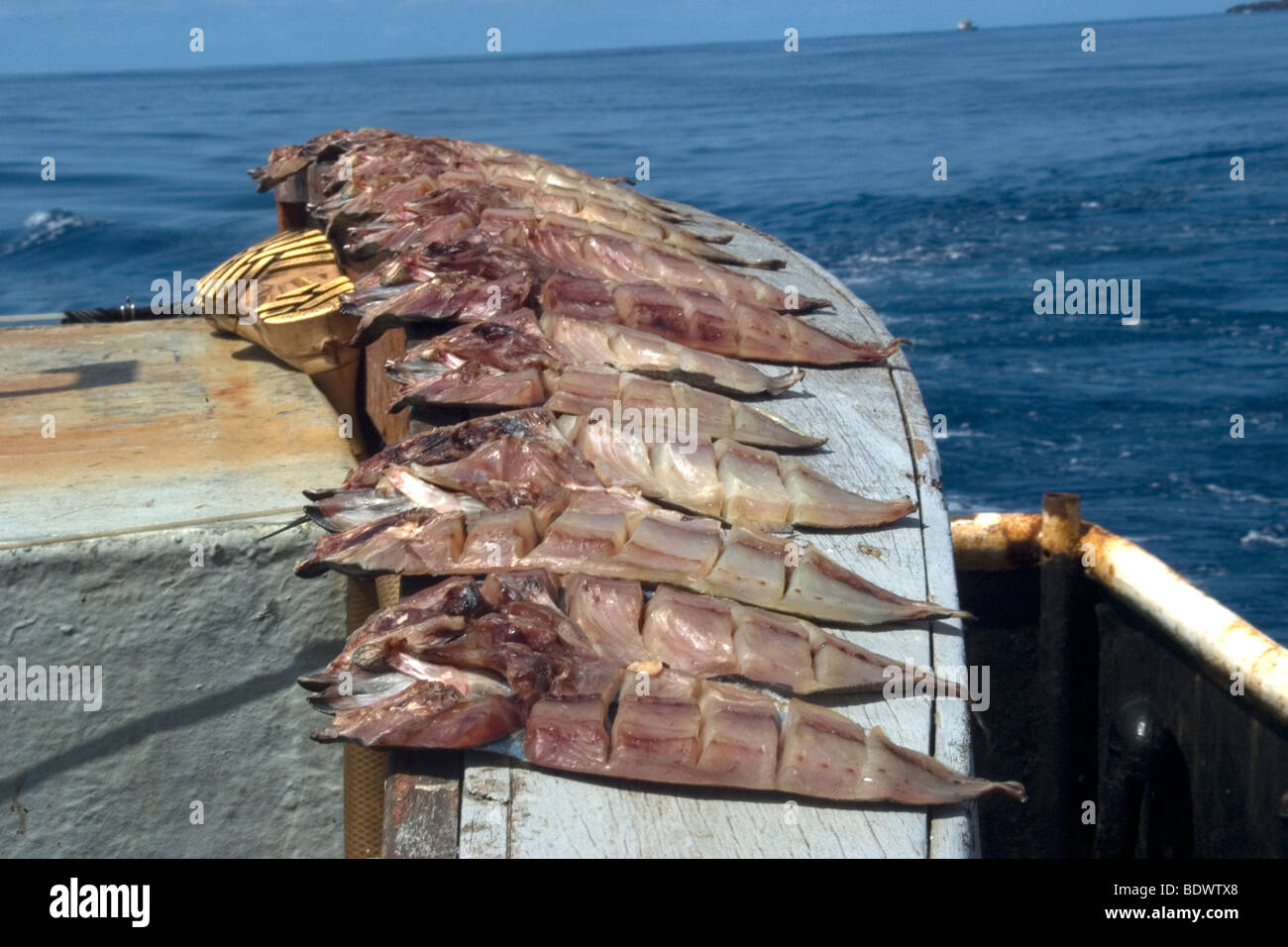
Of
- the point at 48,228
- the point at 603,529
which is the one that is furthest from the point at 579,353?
the point at 48,228

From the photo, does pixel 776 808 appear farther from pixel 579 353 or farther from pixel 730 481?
pixel 579 353

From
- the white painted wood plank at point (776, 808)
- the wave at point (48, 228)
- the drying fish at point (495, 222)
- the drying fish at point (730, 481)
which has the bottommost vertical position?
the white painted wood plank at point (776, 808)

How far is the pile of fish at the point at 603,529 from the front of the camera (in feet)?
8.75

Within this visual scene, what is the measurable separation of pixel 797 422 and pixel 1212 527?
42.0 ft

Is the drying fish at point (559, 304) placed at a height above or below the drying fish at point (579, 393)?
above

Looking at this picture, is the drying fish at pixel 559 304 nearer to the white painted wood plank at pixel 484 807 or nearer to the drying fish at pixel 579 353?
the drying fish at pixel 579 353

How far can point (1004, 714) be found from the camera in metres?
6.30

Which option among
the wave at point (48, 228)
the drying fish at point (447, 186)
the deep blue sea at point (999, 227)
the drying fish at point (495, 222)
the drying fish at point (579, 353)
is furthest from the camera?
the wave at point (48, 228)

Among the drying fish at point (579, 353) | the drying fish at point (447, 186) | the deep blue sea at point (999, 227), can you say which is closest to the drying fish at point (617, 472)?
the drying fish at point (579, 353)

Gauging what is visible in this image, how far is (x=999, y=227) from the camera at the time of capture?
30.0m

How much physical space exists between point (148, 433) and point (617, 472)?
2.41 meters

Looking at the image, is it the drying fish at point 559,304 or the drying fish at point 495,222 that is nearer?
the drying fish at point 559,304

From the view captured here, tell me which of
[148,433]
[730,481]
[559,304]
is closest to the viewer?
[730,481]

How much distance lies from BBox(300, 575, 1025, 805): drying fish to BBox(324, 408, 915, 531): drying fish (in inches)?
28.1
